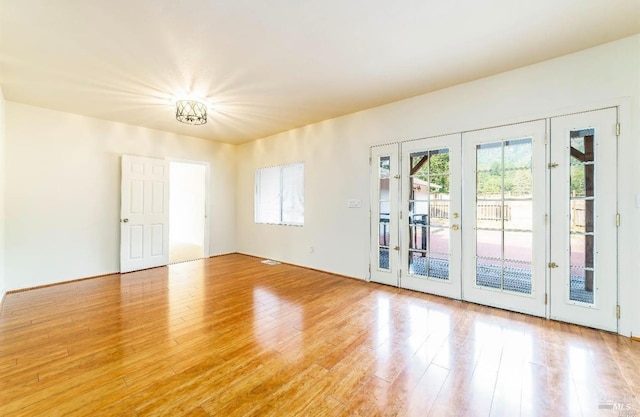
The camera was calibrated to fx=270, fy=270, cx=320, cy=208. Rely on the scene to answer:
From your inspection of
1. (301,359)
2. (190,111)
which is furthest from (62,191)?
(301,359)

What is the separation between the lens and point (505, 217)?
318cm

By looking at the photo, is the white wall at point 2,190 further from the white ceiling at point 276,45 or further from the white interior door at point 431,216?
the white interior door at point 431,216

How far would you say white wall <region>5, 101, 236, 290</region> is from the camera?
3.91 m

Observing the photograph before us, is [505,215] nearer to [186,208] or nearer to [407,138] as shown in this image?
[407,138]

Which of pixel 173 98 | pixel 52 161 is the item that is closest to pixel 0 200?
pixel 52 161

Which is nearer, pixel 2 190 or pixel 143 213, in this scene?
pixel 2 190

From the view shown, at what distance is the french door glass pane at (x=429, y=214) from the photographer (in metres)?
3.60

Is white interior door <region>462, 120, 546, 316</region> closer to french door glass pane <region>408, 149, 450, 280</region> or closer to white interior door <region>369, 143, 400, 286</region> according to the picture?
french door glass pane <region>408, 149, 450, 280</region>

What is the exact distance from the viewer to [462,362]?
212cm

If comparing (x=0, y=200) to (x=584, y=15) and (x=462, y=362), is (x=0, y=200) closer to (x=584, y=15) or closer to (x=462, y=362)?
(x=462, y=362)

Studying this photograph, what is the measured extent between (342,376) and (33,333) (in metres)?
2.99

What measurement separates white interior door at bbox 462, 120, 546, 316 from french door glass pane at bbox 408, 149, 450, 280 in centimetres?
25

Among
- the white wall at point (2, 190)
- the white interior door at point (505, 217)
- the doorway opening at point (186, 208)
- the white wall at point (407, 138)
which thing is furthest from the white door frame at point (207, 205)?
the white interior door at point (505, 217)

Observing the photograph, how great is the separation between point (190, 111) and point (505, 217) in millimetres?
4318
